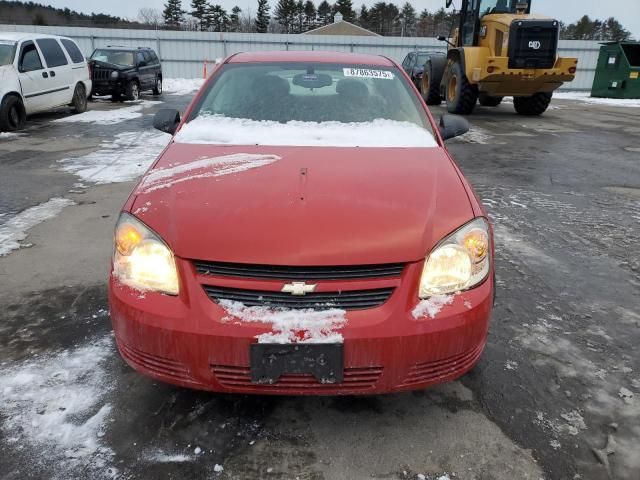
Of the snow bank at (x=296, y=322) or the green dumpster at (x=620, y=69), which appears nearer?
the snow bank at (x=296, y=322)

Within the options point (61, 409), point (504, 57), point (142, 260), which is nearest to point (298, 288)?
point (142, 260)

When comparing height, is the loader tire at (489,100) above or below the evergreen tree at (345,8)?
below

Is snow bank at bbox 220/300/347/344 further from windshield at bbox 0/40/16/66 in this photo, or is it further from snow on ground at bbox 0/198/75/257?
windshield at bbox 0/40/16/66

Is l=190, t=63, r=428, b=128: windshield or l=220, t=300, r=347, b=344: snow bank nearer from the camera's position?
l=220, t=300, r=347, b=344: snow bank

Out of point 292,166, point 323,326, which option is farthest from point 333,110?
point 323,326

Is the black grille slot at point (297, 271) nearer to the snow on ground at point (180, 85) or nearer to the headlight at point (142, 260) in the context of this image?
the headlight at point (142, 260)

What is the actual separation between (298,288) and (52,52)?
11.8m

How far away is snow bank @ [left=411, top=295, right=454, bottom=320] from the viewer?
1902mm

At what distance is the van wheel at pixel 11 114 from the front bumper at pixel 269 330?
30.9 feet

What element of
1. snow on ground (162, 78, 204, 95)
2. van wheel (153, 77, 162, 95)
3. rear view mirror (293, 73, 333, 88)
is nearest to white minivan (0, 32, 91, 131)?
van wheel (153, 77, 162, 95)

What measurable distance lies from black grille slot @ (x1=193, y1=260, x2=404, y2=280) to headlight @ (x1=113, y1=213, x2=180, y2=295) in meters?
0.14

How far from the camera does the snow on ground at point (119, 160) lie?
6632 millimetres

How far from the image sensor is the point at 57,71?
11203 millimetres

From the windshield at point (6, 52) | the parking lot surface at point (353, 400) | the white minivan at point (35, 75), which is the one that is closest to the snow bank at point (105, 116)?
the white minivan at point (35, 75)
